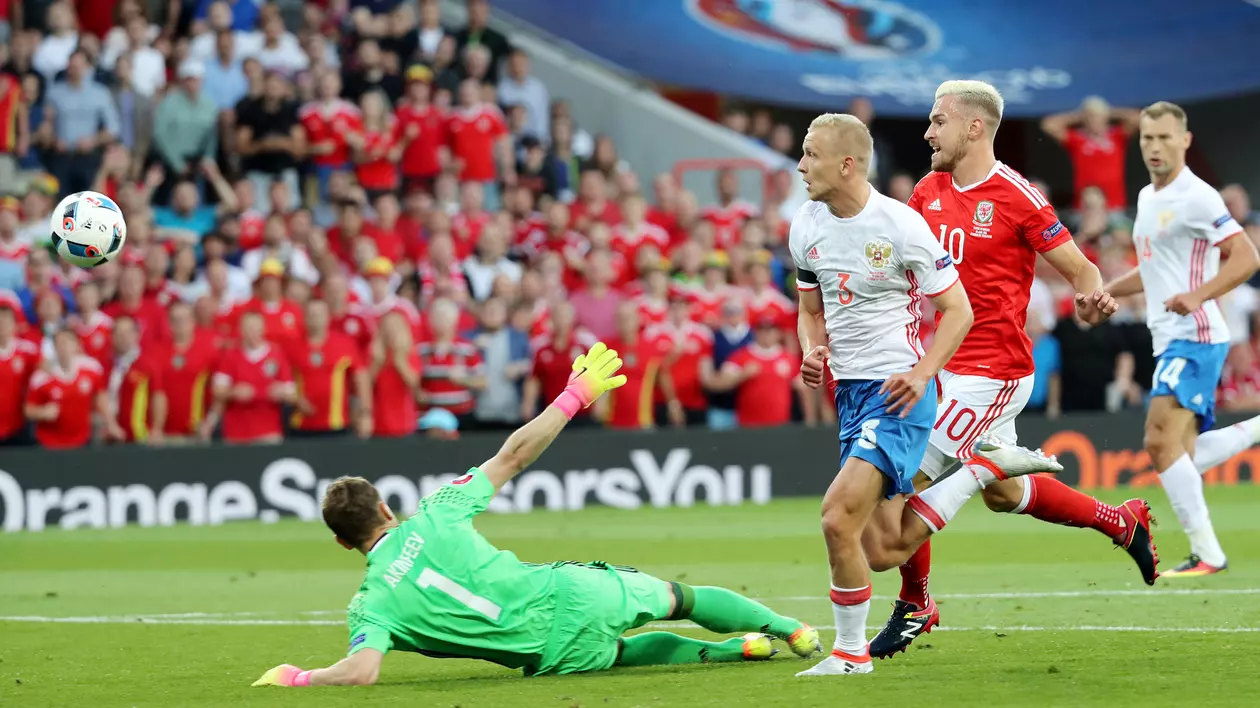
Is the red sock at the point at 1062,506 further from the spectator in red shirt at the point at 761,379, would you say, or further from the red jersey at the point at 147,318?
the red jersey at the point at 147,318

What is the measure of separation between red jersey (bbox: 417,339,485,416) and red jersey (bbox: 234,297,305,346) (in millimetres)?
1179

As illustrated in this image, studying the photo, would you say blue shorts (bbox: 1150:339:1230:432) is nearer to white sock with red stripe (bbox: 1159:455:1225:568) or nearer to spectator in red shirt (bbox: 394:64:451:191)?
white sock with red stripe (bbox: 1159:455:1225:568)

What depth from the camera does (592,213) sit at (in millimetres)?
19422

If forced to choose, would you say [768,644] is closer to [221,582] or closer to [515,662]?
[515,662]

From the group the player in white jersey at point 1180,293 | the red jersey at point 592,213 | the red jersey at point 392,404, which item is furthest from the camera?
the red jersey at point 592,213

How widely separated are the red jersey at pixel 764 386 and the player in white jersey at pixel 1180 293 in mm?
7068

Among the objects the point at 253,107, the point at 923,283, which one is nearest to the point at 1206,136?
the point at 253,107

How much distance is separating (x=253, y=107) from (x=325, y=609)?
31.8 ft

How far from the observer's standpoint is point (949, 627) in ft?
29.3

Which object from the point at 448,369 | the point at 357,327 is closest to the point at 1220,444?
the point at 448,369

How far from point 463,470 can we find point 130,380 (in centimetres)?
323

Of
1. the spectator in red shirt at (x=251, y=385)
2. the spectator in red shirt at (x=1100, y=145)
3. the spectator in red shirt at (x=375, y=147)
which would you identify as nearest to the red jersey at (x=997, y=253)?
the spectator in red shirt at (x=251, y=385)

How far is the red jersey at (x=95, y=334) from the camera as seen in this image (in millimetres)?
16859

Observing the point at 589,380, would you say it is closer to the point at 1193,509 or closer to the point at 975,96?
the point at 975,96
